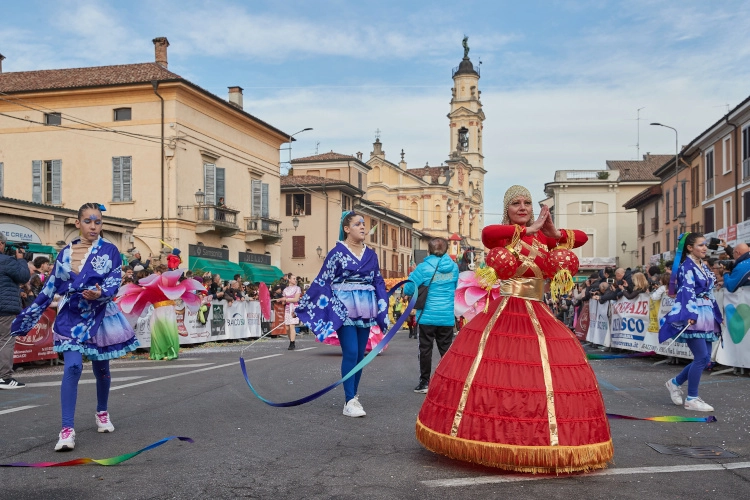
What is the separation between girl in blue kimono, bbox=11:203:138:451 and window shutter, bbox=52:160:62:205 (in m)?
30.3

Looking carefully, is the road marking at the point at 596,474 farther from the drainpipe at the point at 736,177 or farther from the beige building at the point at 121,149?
the drainpipe at the point at 736,177

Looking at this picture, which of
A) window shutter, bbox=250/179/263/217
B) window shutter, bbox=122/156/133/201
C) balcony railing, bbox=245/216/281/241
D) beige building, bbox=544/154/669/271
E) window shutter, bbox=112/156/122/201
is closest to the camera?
window shutter, bbox=122/156/133/201

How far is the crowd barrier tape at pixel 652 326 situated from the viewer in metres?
11.6

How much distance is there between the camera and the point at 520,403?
16.1 feet

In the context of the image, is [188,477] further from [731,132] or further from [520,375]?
[731,132]

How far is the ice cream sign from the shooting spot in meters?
23.8

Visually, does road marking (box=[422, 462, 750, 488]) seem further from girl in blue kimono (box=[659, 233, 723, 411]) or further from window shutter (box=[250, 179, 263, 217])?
window shutter (box=[250, 179, 263, 217])

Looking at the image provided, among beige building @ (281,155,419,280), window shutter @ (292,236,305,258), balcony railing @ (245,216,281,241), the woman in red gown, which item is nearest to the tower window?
beige building @ (281,155,419,280)

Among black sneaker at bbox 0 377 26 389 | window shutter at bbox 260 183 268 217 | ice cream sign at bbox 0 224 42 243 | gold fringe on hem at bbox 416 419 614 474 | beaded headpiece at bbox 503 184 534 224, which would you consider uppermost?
window shutter at bbox 260 183 268 217

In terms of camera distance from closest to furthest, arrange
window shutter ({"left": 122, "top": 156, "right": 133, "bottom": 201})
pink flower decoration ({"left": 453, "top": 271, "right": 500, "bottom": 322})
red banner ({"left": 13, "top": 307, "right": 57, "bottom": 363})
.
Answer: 1. pink flower decoration ({"left": 453, "top": 271, "right": 500, "bottom": 322})
2. red banner ({"left": 13, "top": 307, "right": 57, "bottom": 363})
3. window shutter ({"left": 122, "top": 156, "right": 133, "bottom": 201})

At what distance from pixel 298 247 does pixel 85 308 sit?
170ft

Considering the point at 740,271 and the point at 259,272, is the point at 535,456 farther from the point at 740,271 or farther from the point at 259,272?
the point at 259,272

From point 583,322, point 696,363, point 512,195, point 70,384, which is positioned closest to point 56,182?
point 583,322

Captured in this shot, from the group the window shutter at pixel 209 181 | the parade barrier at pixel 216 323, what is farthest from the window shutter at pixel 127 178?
the parade barrier at pixel 216 323
